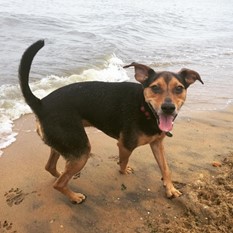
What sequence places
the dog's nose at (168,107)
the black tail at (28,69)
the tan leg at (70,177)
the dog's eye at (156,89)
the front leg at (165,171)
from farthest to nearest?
the front leg at (165,171), the tan leg at (70,177), the dog's eye at (156,89), the black tail at (28,69), the dog's nose at (168,107)

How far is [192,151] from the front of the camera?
5.23 metres

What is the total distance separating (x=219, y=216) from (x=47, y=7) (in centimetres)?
2065

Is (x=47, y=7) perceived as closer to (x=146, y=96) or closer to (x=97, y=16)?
(x=97, y=16)

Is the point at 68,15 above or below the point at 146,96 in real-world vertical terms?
below

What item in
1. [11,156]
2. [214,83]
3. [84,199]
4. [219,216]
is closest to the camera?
[219,216]

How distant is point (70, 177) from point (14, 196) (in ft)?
2.38

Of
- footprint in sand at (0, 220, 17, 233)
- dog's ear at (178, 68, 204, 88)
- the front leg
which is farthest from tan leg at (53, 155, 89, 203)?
dog's ear at (178, 68, 204, 88)

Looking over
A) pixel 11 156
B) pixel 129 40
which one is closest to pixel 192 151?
pixel 11 156

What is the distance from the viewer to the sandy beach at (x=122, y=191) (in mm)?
3717

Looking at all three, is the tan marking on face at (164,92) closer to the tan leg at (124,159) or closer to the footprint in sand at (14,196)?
the tan leg at (124,159)

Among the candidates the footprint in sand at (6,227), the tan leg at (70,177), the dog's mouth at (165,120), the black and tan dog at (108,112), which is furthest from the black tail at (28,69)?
the dog's mouth at (165,120)

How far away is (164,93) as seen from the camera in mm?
3797

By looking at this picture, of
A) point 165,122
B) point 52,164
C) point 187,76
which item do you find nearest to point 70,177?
point 52,164

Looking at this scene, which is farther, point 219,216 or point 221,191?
point 221,191
